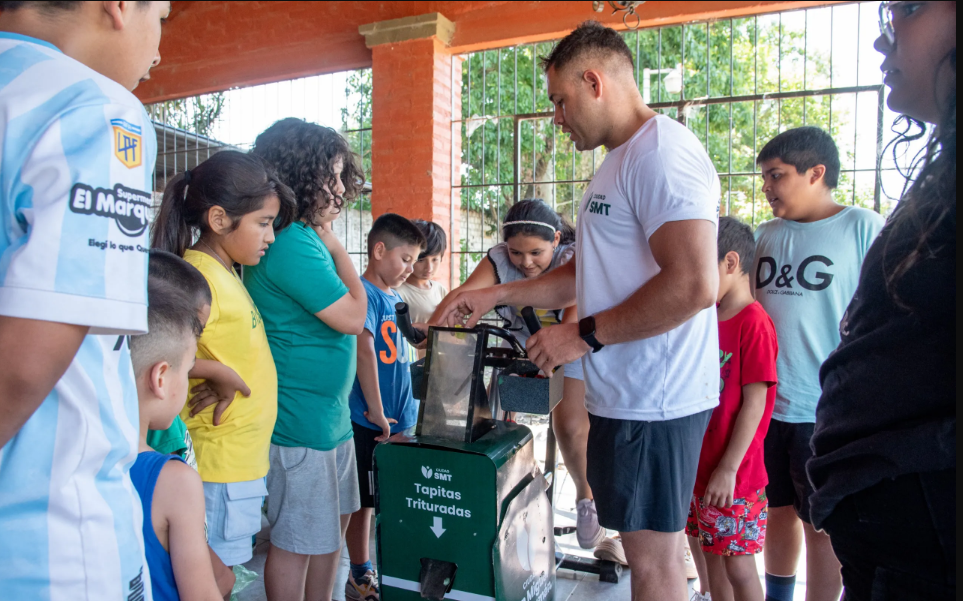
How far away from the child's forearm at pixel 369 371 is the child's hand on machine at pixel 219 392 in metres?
0.93

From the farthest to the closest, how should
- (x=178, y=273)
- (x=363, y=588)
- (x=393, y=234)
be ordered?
1. (x=393, y=234)
2. (x=363, y=588)
3. (x=178, y=273)

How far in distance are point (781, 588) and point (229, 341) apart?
2009mm

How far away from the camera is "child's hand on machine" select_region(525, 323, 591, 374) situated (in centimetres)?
169

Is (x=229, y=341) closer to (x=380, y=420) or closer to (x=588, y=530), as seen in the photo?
(x=380, y=420)

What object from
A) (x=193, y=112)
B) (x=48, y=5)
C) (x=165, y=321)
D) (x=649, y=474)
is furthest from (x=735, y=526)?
(x=193, y=112)

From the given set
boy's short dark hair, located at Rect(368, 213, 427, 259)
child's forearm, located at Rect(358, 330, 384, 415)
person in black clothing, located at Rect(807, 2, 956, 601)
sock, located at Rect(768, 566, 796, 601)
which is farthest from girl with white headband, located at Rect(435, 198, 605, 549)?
person in black clothing, located at Rect(807, 2, 956, 601)

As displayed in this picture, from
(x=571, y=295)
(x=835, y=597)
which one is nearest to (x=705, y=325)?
(x=571, y=295)

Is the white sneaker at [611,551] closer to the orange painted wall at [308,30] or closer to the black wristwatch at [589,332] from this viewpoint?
the black wristwatch at [589,332]

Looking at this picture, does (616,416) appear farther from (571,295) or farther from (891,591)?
(891,591)

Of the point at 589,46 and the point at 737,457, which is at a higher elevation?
the point at 589,46

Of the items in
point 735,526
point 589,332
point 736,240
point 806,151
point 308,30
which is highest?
point 308,30

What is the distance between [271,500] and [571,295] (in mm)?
1172

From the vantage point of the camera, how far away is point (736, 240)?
2.26 m

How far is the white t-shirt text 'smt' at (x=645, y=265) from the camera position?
63.0 inches
